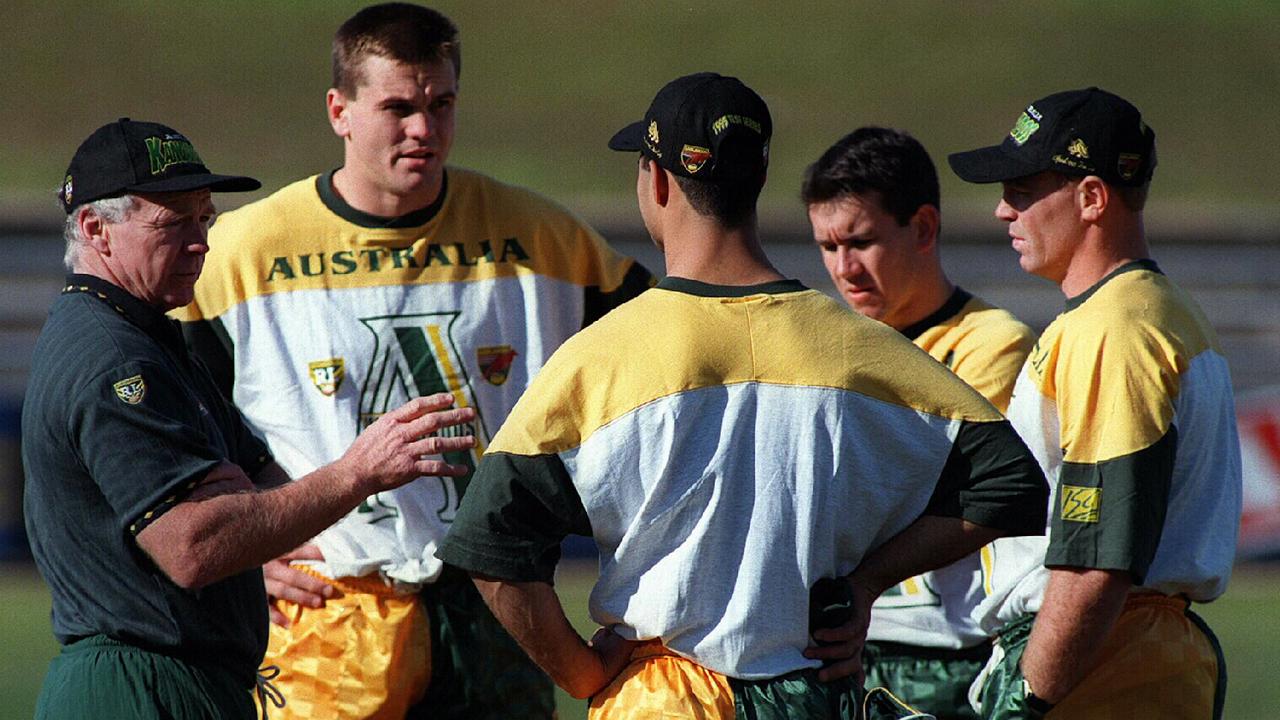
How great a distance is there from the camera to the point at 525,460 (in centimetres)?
310

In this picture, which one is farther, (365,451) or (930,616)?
(930,616)

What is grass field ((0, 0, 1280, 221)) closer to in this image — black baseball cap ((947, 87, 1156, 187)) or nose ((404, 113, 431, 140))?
nose ((404, 113, 431, 140))

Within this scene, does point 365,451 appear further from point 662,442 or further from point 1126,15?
point 1126,15

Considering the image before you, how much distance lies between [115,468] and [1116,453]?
2060 millimetres

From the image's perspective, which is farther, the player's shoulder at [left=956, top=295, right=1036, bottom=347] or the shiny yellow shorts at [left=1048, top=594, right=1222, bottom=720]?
the player's shoulder at [left=956, top=295, right=1036, bottom=347]

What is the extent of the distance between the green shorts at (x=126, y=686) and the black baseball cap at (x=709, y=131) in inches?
57.1

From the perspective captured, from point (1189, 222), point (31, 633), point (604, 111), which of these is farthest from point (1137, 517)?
point (604, 111)

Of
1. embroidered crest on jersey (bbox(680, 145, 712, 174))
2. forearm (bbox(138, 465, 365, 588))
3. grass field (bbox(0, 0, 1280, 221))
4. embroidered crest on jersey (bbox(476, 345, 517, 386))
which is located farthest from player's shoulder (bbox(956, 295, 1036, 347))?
grass field (bbox(0, 0, 1280, 221))

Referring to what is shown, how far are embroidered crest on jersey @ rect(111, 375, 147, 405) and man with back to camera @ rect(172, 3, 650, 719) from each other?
1.26m

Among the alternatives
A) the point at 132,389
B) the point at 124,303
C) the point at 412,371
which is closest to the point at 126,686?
the point at 132,389

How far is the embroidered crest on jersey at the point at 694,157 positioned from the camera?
3195 mm

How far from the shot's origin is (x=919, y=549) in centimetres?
332

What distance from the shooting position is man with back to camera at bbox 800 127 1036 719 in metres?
4.65

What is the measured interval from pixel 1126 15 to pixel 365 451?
1845cm
